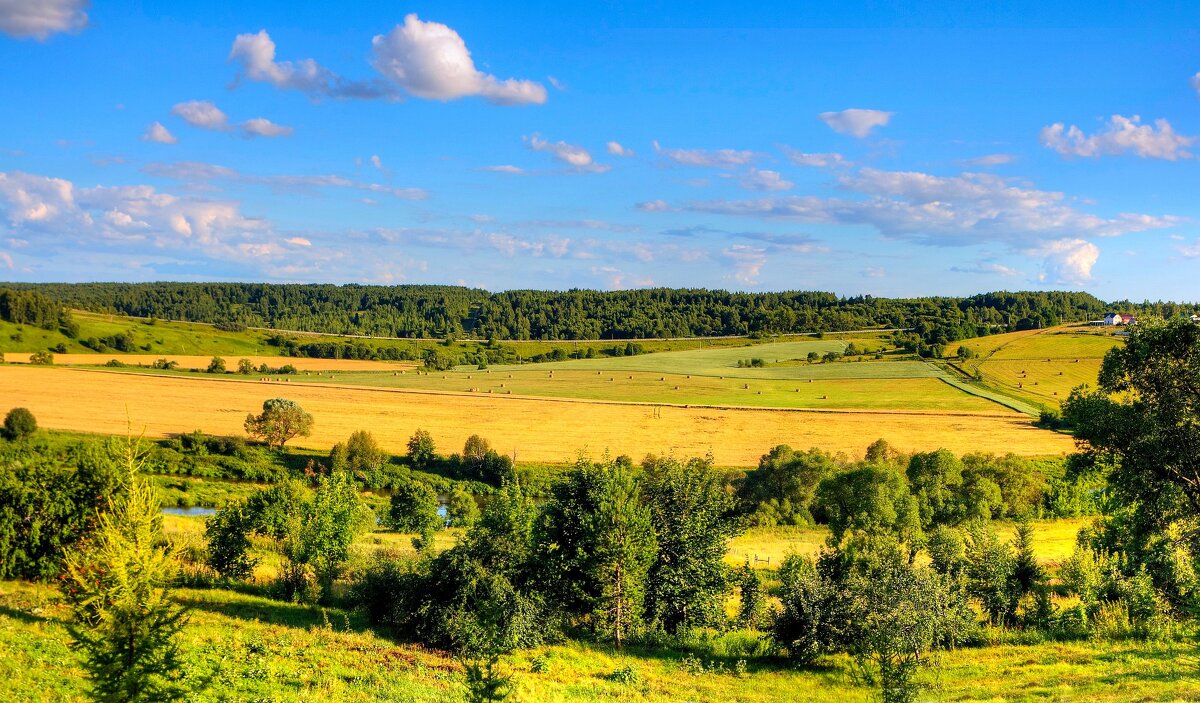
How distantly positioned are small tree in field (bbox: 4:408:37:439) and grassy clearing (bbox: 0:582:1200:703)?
63.0 metres

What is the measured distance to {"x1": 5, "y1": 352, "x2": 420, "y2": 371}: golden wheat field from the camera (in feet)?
447

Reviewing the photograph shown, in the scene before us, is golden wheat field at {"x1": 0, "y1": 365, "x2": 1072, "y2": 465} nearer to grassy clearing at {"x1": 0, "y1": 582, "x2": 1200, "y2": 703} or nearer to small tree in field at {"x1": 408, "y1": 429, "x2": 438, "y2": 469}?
small tree in field at {"x1": 408, "y1": 429, "x2": 438, "y2": 469}

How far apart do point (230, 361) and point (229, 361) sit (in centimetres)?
22

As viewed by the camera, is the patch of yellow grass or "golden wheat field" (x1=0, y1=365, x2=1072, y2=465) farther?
the patch of yellow grass

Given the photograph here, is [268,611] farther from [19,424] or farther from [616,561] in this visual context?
[19,424]

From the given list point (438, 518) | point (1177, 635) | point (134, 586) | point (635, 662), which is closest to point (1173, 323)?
point (1177, 635)

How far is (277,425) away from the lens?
8169 cm

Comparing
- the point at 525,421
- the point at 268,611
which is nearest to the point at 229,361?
the point at 525,421

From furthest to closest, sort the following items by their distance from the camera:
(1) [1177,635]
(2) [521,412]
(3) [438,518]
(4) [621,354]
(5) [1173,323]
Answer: (4) [621,354] < (2) [521,412] < (3) [438,518] < (1) [1177,635] < (5) [1173,323]

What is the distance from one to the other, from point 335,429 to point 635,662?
72.4 meters

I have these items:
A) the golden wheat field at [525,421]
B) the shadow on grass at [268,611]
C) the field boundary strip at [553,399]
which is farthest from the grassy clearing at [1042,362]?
the shadow on grass at [268,611]

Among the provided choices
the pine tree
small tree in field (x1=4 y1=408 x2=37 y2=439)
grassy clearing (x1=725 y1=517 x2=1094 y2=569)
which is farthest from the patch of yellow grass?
the pine tree

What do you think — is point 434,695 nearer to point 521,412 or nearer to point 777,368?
point 521,412

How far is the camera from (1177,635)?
2431 centimetres
